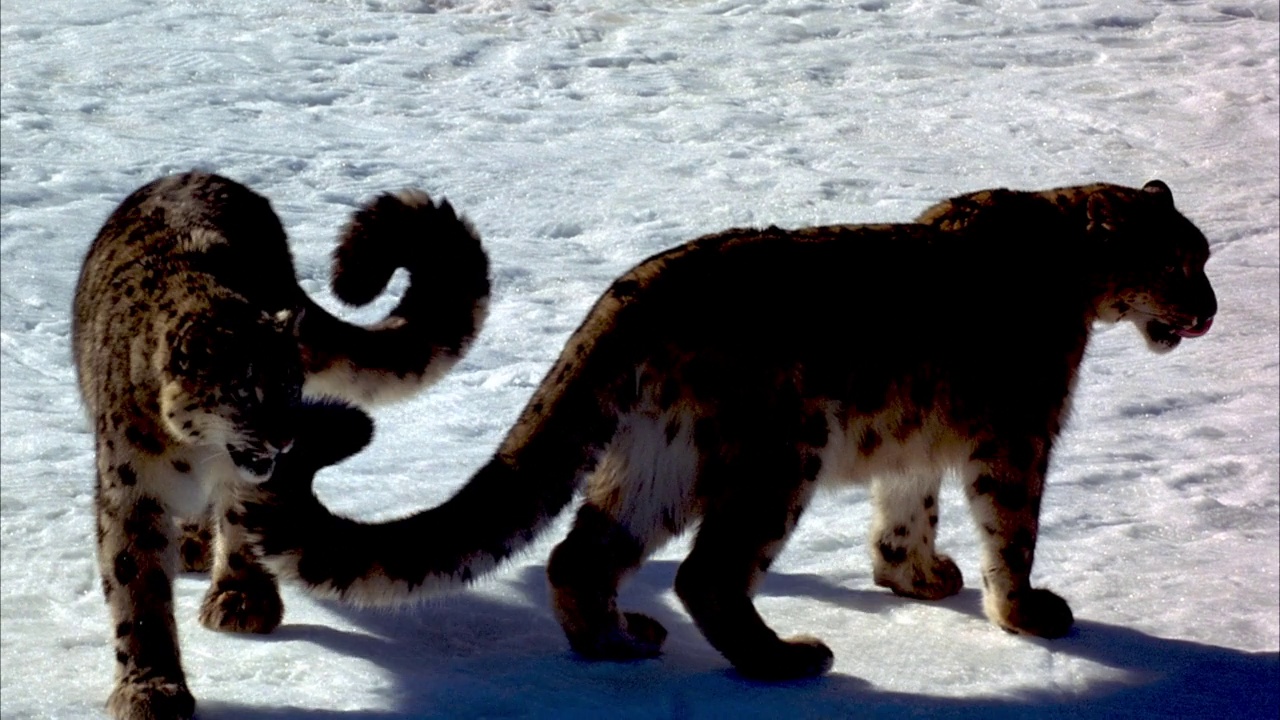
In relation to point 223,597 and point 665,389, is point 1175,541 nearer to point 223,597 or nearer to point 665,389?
point 665,389

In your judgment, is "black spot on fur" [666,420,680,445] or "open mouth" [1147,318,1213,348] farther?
"open mouth" [1147,318,1213,348]

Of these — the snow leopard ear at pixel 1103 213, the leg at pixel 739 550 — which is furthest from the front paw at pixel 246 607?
the snow leopard ear at pixel 1103 213

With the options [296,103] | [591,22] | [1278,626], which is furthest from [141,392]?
[591,22]

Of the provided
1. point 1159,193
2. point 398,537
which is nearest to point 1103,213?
point 1159,193

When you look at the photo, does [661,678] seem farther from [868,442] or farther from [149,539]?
[149,539]

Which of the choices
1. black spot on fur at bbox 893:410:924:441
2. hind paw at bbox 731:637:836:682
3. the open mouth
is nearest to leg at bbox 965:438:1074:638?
black spot on fur at bbox 893:410:924:441

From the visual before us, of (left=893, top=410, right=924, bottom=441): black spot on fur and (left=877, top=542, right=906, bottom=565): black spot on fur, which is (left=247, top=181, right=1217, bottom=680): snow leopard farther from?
(left=877, top=542, right=906, bottom=565): black spot on fur

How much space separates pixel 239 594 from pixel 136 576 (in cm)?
53

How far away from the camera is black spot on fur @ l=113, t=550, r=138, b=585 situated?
4.83 m

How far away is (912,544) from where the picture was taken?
227 inches

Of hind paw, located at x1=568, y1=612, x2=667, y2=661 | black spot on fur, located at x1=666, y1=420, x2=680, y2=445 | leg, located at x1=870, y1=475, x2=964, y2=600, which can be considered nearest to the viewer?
black spot on fur, located at x1=666, y1=420, x2=680, y2=445

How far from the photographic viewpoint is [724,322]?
4.91 m

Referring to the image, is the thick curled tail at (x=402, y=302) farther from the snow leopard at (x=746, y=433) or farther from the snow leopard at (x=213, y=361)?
the snow leopard at (x=746, y=433)

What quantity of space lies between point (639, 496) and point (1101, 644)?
4.99ft
